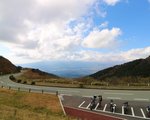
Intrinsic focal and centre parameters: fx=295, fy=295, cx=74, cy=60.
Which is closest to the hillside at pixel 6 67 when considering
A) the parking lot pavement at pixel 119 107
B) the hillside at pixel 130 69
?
the hillside at pixel 130 69

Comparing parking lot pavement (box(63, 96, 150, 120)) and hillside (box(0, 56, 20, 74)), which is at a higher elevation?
hillside (box(0, 56, 20, 74))

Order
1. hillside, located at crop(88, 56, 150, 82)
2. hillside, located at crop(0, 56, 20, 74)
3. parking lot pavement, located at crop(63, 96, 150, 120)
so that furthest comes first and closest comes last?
hillside, located at crop(0, 56, 20, 74), hillside, located at crop(88, 56, 150, 82), parking lot pavement, located at crop(63, 96, 150, 120)

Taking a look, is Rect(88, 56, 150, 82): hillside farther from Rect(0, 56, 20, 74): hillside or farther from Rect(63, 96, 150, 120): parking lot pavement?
Rect(63, 96, 150, 120): parking lot pavement

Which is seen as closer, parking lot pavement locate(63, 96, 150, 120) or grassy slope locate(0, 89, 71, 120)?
parking lot pavement locate(63, 96, 150, 120)

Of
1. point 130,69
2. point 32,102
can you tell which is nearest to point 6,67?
point 130,69

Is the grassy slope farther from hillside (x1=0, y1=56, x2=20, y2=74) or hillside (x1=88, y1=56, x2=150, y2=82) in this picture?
hillside (x1=0, y1=56, x2=20, y2=74)

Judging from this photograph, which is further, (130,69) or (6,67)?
(6,67)

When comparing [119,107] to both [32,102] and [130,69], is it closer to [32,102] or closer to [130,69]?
[32,102]

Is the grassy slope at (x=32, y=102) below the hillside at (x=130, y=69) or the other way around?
below

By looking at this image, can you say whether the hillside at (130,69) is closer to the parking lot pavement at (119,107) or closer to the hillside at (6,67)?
the hillside at (6,67)

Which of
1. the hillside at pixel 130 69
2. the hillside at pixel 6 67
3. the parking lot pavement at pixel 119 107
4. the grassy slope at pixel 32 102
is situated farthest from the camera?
the hillside at pixel 6 67

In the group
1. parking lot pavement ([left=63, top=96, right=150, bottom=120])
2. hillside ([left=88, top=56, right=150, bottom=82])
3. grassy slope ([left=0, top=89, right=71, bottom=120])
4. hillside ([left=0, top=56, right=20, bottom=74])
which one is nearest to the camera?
parking lot pavement ([left=63, top=96, right=150, bottom=120])

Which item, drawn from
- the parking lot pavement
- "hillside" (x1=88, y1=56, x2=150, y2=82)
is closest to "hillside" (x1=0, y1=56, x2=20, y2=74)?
"hillside" (x1=88, y1=56, x2=150, y2=82)

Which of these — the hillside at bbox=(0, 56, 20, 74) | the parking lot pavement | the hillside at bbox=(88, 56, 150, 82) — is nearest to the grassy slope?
the parking lot pavement
